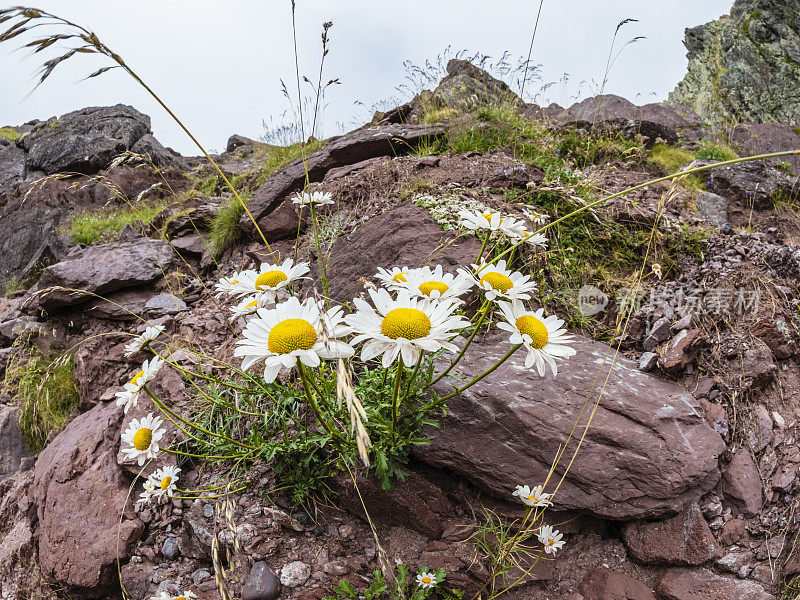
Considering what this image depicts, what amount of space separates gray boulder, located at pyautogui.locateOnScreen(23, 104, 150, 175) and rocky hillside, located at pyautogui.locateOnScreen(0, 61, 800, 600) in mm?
7100

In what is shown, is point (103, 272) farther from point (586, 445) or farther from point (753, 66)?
point (753, 66)

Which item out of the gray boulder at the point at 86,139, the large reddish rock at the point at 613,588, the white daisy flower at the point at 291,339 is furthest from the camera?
the gray boulder at the point at 86,139

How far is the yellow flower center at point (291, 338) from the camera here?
1.36 metres

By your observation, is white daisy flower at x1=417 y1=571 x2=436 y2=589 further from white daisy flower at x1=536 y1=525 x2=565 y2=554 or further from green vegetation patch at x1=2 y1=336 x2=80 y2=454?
green vegetation patch at x1=2 y1=336 x2=80 y2=454

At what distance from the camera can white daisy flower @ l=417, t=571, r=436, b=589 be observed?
76.5 inches

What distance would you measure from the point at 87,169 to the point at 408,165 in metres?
9.47

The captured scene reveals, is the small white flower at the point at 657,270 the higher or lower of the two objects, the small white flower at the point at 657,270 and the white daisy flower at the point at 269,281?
the lower

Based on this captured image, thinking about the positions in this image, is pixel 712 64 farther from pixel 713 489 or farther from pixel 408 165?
pixel 713 489

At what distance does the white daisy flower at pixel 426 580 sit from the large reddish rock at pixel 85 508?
1473 mm

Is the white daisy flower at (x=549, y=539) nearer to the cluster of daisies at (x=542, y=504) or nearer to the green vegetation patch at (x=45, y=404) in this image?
the cluster of daisies at (x=542, y=504)

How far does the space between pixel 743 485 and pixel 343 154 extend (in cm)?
458

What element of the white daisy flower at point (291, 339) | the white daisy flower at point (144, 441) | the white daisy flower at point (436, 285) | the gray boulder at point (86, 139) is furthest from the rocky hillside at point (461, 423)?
the gray boulder at point (86, 139)

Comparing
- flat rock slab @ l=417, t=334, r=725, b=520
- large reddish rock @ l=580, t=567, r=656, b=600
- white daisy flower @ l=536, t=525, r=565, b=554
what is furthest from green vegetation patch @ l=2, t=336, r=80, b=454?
large reddish rock @ l=580, t=567, r=656, b=600

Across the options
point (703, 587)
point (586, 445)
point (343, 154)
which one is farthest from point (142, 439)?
point (343, 154)
